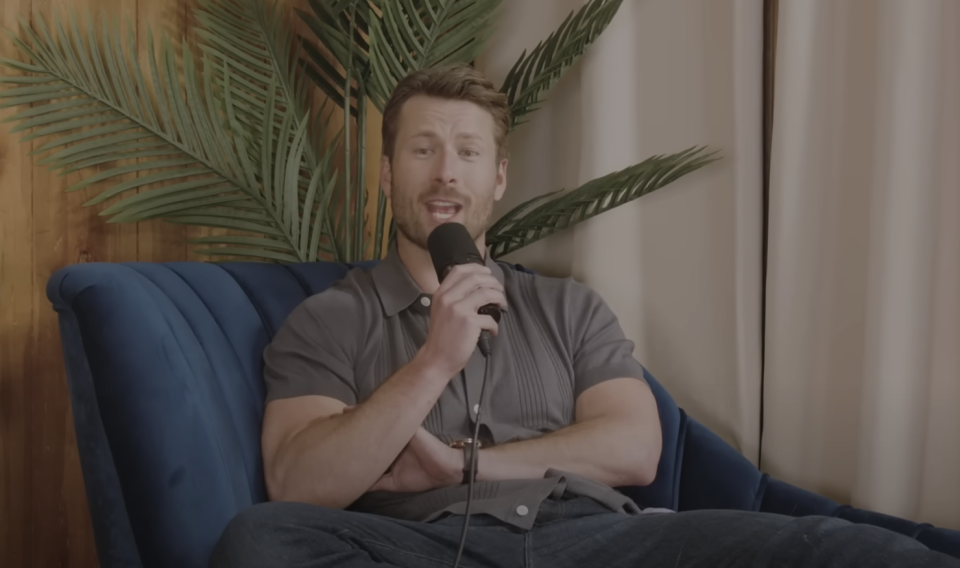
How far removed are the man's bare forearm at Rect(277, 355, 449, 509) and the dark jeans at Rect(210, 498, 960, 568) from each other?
0.13 metres

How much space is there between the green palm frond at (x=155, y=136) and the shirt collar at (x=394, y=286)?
1.49ft

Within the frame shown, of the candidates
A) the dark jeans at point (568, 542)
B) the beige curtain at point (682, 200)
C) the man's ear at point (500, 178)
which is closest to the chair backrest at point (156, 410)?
the dark jeans at point (568, 542)

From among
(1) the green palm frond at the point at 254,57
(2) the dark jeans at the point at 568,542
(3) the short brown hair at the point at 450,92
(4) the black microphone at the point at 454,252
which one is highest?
(1) the green palm frond at the point at 254,57

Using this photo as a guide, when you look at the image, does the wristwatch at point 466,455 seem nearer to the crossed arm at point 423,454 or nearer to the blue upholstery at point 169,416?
the crossed arm at point 423,454

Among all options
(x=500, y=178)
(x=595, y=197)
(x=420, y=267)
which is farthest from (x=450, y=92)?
(x=595, y=197)

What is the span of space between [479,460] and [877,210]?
2.56 feet

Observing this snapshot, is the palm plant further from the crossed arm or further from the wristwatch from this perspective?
the wristwatch

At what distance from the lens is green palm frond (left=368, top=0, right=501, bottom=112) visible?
2.05 metres

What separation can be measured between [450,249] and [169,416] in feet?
1.50

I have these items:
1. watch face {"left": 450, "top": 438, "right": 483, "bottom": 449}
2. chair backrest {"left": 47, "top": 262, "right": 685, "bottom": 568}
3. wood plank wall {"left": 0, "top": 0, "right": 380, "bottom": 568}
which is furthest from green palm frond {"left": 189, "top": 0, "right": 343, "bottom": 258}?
watch face {"left": 450, "top": 438, "right": 483, "bottom": 449}

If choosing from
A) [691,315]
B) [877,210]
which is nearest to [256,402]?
[691,315]

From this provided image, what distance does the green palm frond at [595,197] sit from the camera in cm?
183

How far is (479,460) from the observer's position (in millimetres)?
1313

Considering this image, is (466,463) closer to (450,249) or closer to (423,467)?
(423,467)
